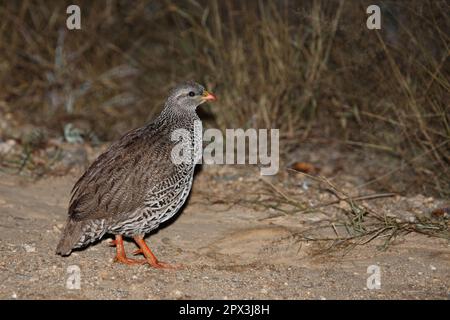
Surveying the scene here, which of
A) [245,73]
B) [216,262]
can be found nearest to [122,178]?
[216,262]

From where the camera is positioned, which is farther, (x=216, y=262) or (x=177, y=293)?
(x=216, y=262)

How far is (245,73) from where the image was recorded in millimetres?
7621

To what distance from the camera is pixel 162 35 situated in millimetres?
9516

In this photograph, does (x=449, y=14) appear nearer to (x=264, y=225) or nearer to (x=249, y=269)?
(x=264, y=225)

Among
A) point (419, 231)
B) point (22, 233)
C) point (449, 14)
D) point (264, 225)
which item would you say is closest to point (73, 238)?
point (22, 233)

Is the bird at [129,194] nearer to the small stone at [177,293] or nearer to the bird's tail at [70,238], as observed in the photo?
the bird's tail at [70,238]

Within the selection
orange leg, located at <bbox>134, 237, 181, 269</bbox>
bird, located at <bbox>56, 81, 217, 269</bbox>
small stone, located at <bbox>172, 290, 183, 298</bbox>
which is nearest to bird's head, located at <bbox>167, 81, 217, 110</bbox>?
bird, located at <bbox>56, 81, 217, 269</bbox>

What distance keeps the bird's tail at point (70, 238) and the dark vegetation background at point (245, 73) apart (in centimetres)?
208

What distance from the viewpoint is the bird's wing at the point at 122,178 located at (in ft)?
17.0

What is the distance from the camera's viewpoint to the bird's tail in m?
5.08

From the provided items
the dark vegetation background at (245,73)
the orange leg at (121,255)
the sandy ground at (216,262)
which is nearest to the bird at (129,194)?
the orange leg at (121,255)

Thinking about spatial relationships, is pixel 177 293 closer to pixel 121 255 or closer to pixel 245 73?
pixel 121 255

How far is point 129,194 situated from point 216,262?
82cm

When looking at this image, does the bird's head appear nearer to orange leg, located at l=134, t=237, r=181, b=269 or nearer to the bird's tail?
orange leg, located at l=134, t=237, r=181, b=269
